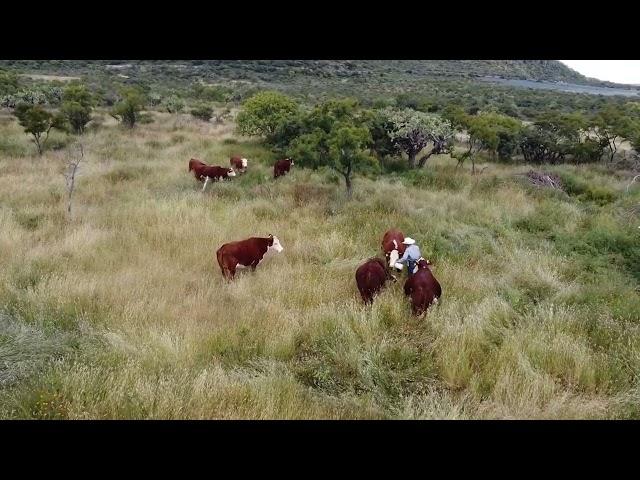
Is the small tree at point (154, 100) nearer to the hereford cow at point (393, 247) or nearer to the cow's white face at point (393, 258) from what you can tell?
the hereford cow at point (393, 247)

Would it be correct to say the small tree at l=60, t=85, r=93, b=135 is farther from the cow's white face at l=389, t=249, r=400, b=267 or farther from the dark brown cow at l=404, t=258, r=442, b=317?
the dark brown cow at l=404, t=258, r=442, b=317

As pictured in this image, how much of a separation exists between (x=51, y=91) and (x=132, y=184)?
20.0m

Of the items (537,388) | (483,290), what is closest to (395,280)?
(483,290)

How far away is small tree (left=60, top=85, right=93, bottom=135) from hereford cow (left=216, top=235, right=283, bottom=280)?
1597 cm

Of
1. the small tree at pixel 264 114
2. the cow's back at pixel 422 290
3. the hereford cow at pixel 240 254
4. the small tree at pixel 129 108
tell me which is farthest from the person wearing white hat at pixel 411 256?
the small tree at pixel 129 108

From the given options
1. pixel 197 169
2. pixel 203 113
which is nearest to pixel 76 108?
pixel 203 113

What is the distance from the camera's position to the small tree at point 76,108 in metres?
20.0

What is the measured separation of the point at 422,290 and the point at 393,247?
1971mm

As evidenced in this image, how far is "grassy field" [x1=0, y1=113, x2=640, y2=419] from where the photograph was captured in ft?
14.7

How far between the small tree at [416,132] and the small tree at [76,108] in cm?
1336

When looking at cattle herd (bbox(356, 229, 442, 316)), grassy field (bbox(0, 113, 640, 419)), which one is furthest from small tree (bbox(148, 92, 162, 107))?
cattle herd (bbox(356, 229, 442, 316))

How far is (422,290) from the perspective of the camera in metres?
6.30

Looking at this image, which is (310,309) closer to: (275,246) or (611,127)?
(275,246)

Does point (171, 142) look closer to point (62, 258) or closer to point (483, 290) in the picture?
point (62, 258)
